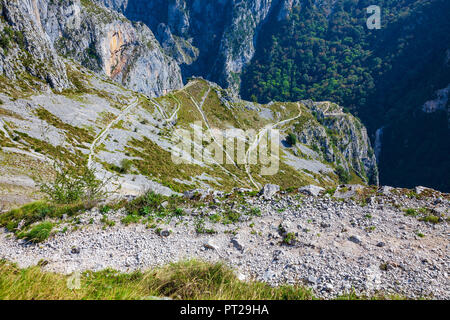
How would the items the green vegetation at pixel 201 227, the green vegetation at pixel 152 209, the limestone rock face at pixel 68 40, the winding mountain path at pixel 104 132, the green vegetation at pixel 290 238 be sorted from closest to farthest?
the green vegetation at pixel 290 238, the green vegetation at pixel 201 227, the green vegetation at pixel 152 209, the winding mountain path at pixel 104 132, the limestone rock face at pixel 68 40

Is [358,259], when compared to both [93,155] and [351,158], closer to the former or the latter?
[93,155]

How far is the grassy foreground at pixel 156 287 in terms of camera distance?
16.7ft

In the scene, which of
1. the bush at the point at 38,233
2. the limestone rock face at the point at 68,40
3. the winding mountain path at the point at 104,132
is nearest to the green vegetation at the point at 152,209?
the bush at the point at 38,233

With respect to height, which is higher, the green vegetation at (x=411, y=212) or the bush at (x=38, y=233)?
the green vegetation at (x=411, y=212)

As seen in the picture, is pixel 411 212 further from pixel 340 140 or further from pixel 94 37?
pixel 94 37

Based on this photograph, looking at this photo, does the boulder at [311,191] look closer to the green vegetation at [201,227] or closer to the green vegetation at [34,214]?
the green vegetation at [201,227]

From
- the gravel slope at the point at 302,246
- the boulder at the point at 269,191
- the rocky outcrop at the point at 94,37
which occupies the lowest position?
the gravel slope at the point at 302,246

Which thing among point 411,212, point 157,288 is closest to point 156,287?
point 157,288

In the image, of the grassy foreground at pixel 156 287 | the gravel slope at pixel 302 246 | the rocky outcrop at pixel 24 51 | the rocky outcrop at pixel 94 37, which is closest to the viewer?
the grassy foreground at pixel 156 287

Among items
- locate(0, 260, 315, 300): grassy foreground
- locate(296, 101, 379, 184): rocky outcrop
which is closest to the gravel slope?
locate(0, 260, 315, 300): grassy foreground

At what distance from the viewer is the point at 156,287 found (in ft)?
22.0

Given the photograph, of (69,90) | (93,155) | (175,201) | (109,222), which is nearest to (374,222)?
(175,201)
